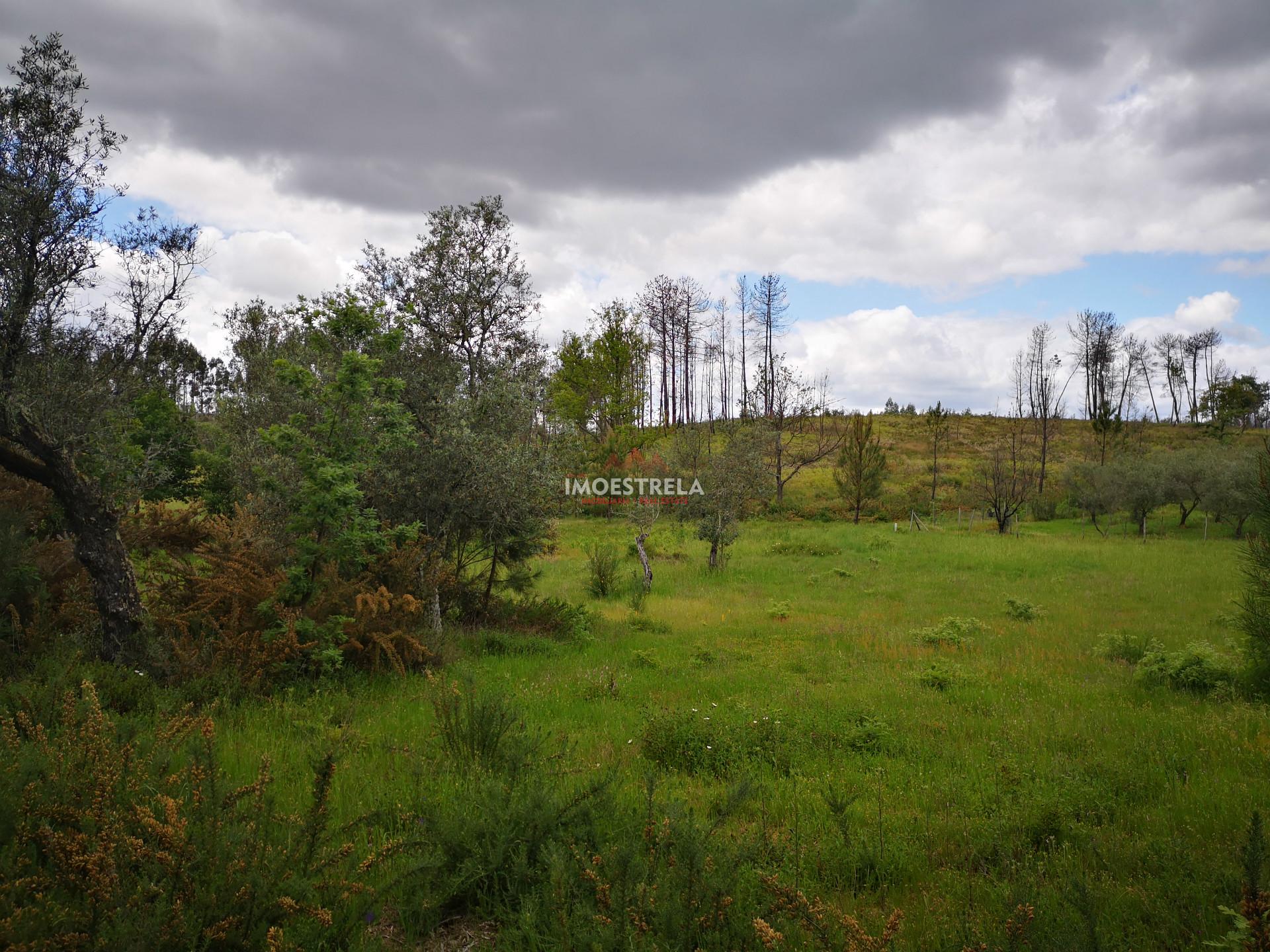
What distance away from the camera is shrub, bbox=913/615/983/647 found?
39.6ft

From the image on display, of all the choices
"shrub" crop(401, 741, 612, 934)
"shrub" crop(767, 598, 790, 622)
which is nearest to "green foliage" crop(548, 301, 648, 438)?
"shrub" crop(767, 598, 790, 622)

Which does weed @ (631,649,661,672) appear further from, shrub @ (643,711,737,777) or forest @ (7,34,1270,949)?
shrub @ (643,711,737,777)

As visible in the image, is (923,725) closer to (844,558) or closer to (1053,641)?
(1053,641)

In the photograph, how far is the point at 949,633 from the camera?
1227 cm

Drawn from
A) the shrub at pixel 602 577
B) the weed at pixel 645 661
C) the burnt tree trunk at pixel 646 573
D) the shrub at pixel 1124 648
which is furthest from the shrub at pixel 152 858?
the burnt tree trunk at pixel 646 573

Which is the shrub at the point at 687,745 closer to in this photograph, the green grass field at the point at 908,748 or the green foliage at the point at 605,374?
the green grass field at the point at 908,748

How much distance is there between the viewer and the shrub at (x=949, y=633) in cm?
1206

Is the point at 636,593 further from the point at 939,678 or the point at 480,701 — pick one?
the point at 480,701

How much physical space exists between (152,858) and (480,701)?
321 cm

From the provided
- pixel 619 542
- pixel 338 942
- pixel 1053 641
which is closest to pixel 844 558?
pixel 619 542

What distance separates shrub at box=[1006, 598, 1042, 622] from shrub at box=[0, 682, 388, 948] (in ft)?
47.8

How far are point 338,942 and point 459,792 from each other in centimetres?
155

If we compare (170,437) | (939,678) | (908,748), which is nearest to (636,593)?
(939,678)

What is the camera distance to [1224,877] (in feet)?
13.6
